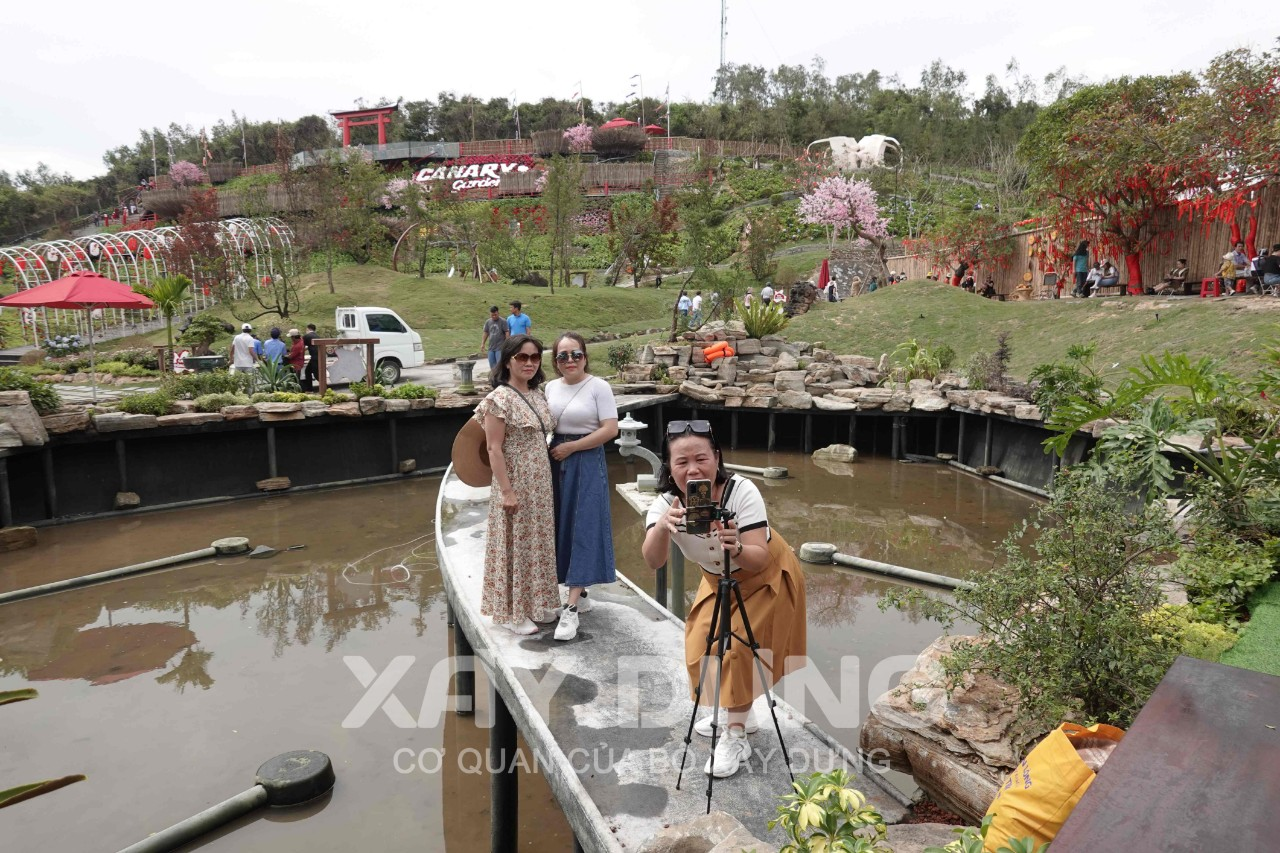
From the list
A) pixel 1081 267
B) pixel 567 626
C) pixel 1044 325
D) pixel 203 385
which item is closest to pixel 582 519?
pixel 567 626

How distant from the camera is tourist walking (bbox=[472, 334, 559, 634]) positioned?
4.05 meters

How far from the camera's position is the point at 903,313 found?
18578mm

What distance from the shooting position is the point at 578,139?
49250mm

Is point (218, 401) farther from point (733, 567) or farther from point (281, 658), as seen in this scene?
point (733, 567)

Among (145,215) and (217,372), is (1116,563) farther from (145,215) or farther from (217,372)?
(145,215)

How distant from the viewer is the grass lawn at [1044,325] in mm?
12008

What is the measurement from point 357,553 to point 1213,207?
15.5 meters

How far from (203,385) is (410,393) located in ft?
9.60

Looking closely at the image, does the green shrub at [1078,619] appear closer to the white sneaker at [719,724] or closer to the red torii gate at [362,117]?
the white sneaker at [719,724]

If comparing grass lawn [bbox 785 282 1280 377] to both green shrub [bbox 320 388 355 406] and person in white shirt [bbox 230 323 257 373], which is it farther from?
person in white shirt [bbox 230 323 257 373]

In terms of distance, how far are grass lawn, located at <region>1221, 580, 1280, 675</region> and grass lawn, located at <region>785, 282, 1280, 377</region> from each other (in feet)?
22.6

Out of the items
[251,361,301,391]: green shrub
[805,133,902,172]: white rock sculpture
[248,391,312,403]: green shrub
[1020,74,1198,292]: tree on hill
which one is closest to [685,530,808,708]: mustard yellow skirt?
[248,391,312,403]: green shrub

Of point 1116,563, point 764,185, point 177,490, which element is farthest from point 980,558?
point 764,185

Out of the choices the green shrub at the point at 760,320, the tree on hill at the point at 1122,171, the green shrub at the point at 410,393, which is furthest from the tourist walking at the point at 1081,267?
the green shrub at the point at 410,393
